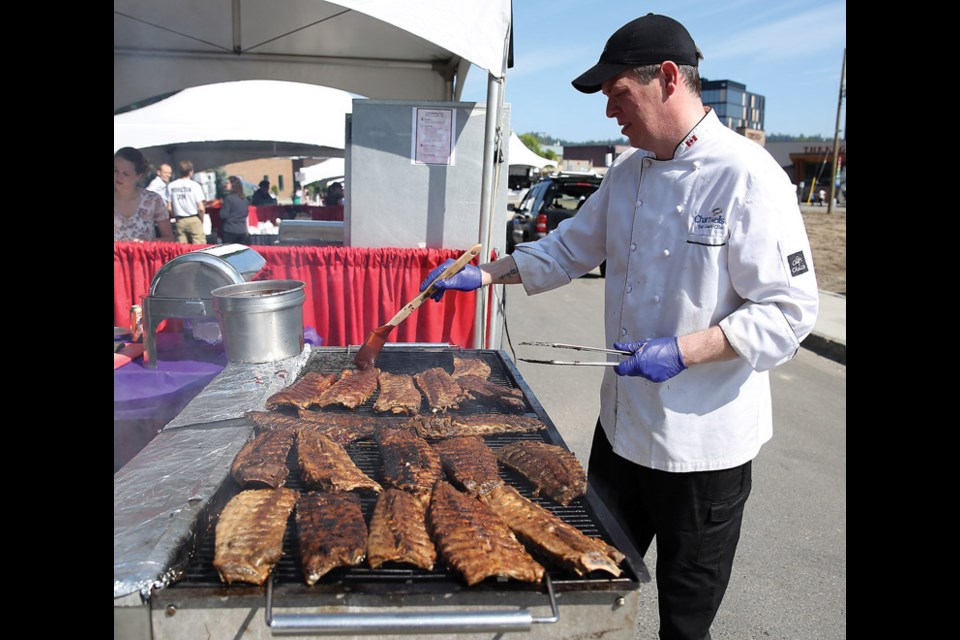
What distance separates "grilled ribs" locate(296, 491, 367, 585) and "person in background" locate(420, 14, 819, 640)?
1023 millimetres

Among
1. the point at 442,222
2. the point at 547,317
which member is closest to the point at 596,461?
the point at 442,222

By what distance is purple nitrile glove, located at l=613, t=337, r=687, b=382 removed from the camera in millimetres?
2105

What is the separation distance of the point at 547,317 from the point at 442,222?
5013 millimetres

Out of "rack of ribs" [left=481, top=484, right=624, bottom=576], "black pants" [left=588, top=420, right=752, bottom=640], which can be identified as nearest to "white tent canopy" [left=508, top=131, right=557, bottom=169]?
"black pants" [left=588, top=420, right=752, bottom=640]

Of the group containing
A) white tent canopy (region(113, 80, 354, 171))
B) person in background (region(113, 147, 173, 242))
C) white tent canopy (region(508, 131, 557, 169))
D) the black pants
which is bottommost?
the black pants

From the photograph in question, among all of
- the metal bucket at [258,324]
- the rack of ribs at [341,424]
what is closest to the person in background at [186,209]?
the metal bucket at [258,324]

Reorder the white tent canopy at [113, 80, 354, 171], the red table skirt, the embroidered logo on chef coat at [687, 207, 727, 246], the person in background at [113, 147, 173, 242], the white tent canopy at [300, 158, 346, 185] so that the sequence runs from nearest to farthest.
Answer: the embroidered logo on chef coat at [687, 207, 727, 246]
the red table skirt
the person in background at [113, 147, 173, 242]
the white tent canopy at [113, 80, 354, 171]
the white tent canopy at [300, 158, 346, 185]

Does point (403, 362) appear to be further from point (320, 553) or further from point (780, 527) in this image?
point (780, 527)

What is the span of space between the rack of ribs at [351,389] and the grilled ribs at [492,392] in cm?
48

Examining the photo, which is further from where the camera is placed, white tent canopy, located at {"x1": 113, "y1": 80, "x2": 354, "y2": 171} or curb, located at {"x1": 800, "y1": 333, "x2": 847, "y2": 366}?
white tent canopy, located at {"x1": 113, "y1": 80, "x2": 354, "y2": 171}

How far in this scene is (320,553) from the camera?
1784 millimetres

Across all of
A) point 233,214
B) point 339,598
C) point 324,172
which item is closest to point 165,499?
point 339,598

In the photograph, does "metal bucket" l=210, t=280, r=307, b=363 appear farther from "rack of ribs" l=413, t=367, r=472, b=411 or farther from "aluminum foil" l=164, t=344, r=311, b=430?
"rack of ribs" l=413, t=367, r=472, b=411

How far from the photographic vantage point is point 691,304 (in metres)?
2.25
